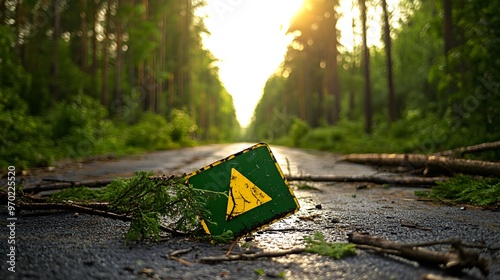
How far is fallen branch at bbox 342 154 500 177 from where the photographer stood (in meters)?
5.20

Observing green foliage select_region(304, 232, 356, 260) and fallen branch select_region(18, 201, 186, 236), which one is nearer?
green foliage select_region(304, 232, 356, 260)

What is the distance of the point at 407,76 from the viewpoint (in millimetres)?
28734

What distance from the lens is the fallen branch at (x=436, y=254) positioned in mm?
1926

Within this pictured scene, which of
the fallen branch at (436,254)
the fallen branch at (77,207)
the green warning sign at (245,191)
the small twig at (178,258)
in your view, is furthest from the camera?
the fallen branch at (77,207)

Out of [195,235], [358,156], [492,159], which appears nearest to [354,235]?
[195,235]

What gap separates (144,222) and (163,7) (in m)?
26.1

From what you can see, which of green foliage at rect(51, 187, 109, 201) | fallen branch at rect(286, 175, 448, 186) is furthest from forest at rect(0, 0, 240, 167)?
fallen branch at rect(286, 175, 448, 186)

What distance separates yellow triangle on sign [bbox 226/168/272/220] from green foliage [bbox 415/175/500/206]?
2.70 m

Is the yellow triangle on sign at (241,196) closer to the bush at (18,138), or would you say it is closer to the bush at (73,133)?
the bush at (18,138)

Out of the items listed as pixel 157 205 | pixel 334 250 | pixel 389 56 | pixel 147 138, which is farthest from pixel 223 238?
pixel 389 56

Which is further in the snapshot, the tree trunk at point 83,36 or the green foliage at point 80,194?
the tree trunk at point 83,36

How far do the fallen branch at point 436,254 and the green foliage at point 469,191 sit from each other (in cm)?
243

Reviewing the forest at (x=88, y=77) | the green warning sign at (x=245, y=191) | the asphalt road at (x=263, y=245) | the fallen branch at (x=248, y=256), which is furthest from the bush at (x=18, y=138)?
the fallen branch at (x=248, y=256)

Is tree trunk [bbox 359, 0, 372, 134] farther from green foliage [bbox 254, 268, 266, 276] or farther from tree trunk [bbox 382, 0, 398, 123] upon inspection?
green foliage [bbox 254, 268, 266, 276]
